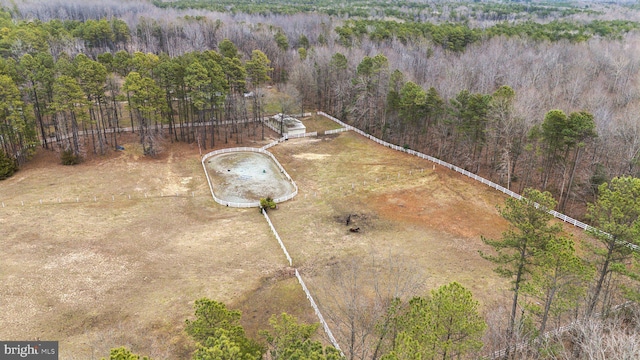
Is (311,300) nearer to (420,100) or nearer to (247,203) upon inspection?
(247,203)

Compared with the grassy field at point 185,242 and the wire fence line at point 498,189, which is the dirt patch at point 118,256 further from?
the wire fence line at point 498,189

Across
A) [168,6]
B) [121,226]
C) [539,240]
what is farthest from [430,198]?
[168,6]

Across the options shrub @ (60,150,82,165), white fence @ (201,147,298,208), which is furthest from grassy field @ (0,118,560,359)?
shrub @ (60,150,82,165)

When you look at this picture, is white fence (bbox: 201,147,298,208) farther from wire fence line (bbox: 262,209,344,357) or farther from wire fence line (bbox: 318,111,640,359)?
wire fence line (bbox: 318,111,640,359)

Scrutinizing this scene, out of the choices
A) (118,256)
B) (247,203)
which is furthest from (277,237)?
(118,256)

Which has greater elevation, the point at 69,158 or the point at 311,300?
the point at 69,158

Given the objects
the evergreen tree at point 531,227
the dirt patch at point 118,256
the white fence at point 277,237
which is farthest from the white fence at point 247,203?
the evergreen tree at point 531,227

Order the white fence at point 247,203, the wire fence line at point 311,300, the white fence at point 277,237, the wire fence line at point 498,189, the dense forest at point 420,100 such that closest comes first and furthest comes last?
the wire fence line at point 498,189 → the wire fence line at point 311,300 → the dense forest at point 420,100 → the white fence at point 277,237 → the white fence at point 247,203
